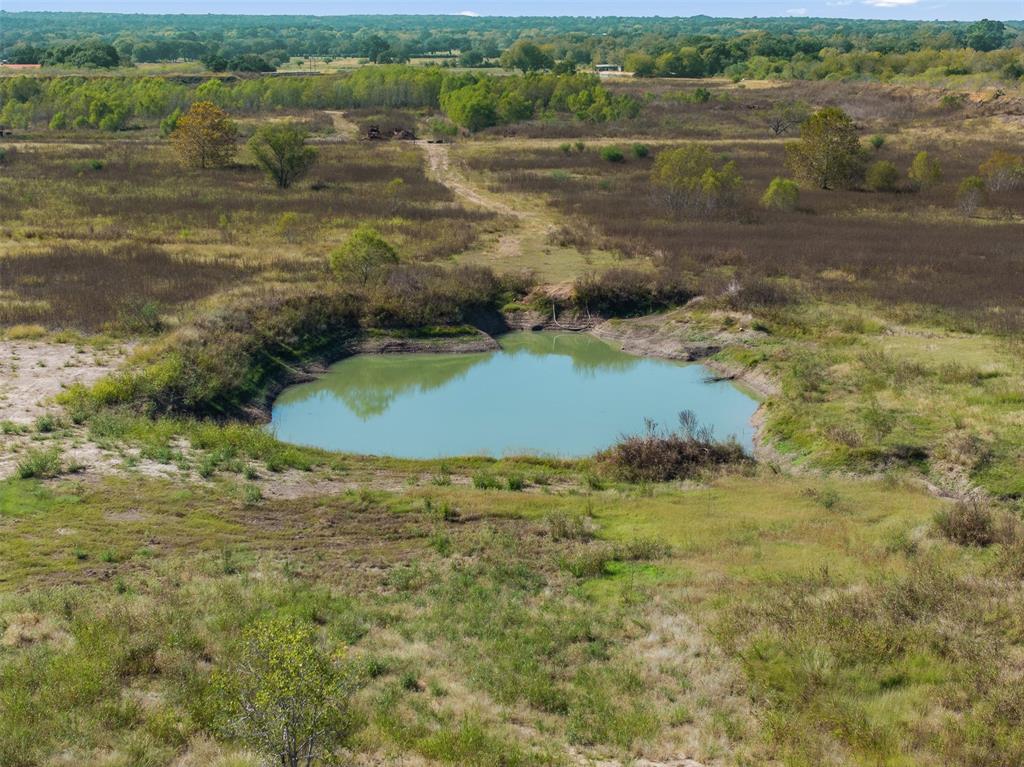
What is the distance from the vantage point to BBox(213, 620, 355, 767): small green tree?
1005cm

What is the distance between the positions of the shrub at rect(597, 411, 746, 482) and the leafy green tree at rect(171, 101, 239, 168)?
184 feet

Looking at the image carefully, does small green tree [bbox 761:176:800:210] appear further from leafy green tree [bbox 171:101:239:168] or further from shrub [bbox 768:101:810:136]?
shrub [bbox 768:101:810:136]

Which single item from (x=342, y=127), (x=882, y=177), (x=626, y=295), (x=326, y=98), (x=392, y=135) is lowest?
(x=626, y=295)

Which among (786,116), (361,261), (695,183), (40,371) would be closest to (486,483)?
(40,371)

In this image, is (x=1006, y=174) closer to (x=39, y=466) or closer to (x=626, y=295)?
(x=626, y=295)

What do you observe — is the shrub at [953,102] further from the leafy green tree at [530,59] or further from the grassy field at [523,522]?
the leafy green tree at [530,59]

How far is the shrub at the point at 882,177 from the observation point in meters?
62.8

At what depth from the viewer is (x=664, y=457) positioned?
908 inches

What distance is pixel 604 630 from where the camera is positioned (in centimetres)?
1509

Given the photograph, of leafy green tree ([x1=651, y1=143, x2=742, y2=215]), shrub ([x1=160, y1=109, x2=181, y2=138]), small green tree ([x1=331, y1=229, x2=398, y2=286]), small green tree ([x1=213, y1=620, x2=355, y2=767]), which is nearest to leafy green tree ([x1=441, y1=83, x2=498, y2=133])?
shrub ([x1=160, y1=109, x2=181, y2=138])

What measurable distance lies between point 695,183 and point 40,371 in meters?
37.9

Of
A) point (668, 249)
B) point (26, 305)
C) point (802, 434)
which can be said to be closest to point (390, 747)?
point (802, 434)

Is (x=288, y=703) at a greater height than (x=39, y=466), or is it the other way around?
(x=288, y=703)

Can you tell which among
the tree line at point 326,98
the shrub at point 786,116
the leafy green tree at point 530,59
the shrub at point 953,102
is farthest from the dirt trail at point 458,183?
the leafy green tree at point 530,59
